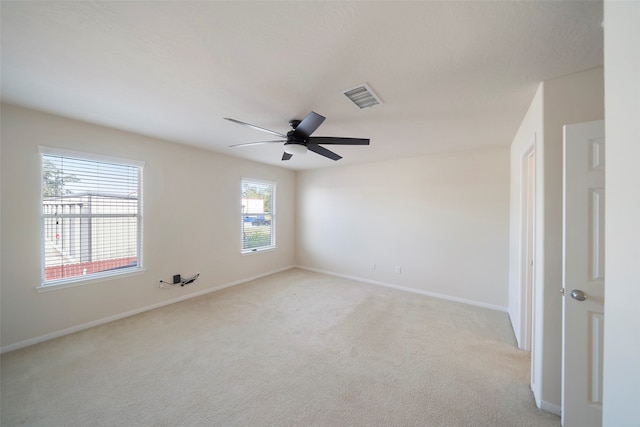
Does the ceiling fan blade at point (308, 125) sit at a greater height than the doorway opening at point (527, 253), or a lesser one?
greater

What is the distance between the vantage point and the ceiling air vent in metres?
1.90

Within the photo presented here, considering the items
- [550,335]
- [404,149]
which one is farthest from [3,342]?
[404,149]

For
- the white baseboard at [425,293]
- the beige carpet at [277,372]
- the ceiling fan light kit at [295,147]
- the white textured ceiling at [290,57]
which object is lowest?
the beige carpet at [277,372]

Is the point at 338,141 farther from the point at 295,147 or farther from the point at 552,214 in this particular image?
the point at 552,214

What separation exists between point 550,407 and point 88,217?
15.9 feet

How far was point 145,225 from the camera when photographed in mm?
3270

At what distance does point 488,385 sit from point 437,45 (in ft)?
8.62

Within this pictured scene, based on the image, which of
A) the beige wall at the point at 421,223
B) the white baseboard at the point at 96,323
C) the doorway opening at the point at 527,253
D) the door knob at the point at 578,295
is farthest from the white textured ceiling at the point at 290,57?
the white baseboard at the point at 96,323

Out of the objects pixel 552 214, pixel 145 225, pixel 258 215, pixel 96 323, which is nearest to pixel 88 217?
pixel 145 225

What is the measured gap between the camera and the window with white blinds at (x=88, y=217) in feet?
8.46

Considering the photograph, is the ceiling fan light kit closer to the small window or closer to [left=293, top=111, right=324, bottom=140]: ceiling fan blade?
[left=293, top=111, right=324, bottom=140]: ceiling fan blade

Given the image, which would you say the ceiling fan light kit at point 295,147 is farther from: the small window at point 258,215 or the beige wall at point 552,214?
the small window at point 258,215
